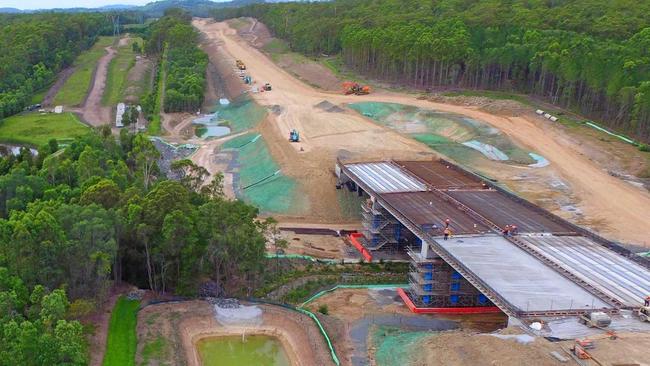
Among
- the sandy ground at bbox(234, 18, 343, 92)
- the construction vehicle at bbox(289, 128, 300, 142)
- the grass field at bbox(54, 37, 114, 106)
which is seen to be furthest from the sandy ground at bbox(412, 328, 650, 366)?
the grass field at bbox(54, 37, 114, 106)

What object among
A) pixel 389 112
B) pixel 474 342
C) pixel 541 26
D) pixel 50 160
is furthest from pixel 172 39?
pixel 474 342

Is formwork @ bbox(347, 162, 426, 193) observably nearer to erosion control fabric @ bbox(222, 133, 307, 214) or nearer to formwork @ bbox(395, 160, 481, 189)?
formwork @ bbox(395, 160, 481, 189)

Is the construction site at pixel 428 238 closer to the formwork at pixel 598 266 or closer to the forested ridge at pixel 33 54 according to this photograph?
the formwork at pixel 598 266

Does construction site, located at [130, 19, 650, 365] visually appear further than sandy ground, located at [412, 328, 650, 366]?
Yes

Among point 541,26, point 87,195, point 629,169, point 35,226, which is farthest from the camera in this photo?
point 541,26

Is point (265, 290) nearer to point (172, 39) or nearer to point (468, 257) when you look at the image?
point (468, 257)

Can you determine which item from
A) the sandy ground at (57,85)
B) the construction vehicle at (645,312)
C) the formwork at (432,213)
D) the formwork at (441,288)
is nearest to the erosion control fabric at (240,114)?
the sandy ground at (57,85)
